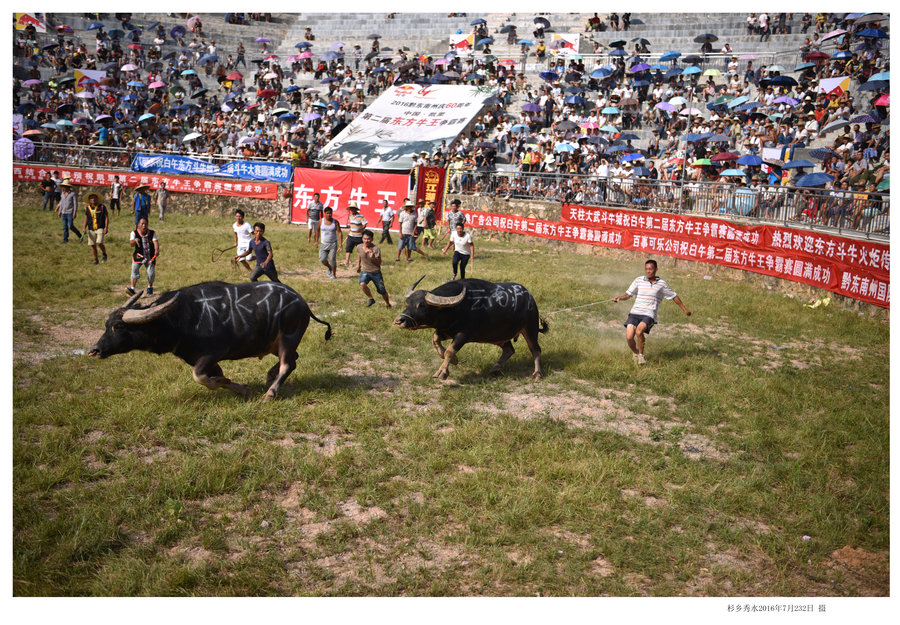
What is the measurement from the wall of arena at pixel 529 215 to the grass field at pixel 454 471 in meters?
4.13

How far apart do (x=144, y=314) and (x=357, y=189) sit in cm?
1883

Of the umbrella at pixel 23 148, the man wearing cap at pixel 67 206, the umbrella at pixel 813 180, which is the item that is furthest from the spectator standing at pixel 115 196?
the umbrella at pixel 813 180

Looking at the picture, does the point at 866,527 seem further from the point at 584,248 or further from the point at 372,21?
the point at 372,21

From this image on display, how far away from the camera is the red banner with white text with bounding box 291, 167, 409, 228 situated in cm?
2509

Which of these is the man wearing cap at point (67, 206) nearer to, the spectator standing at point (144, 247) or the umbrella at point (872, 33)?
the spectator standing at point (144, 247)

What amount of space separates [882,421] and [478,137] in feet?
76.9

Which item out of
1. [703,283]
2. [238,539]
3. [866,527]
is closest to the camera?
[238,539]

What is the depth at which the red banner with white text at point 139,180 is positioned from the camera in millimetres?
28703

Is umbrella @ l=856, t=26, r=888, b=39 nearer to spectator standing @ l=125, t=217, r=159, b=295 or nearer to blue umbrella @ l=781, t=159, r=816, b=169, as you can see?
blue umbrella @ l=781, t=159, r=816, b=169

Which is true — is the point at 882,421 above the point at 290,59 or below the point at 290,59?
below

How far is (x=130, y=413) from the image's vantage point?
7.54 metres

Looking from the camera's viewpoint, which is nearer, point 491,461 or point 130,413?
point 491,461

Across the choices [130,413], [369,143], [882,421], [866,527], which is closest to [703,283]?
[882,421]

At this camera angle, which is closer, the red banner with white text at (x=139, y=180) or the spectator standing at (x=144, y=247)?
the spectator standing at (x=144, y=247)
